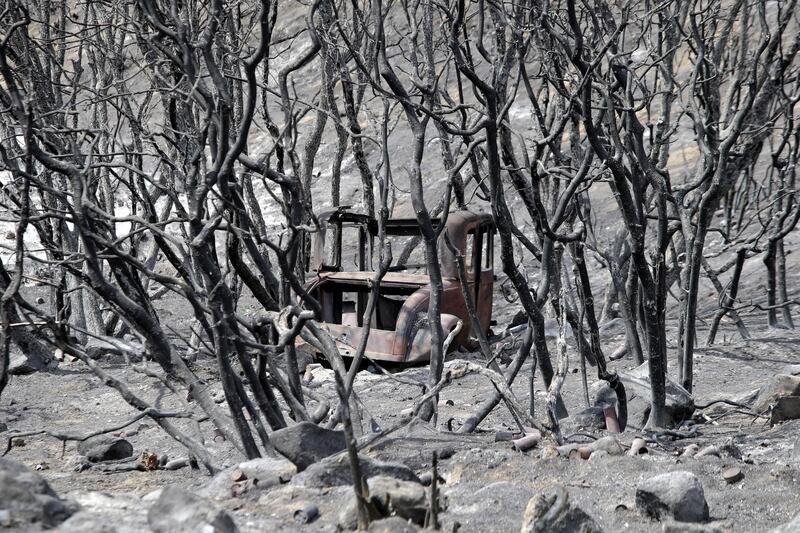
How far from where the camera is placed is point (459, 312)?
9156 mm

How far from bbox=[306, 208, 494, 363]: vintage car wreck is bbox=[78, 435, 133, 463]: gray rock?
297 centimetres

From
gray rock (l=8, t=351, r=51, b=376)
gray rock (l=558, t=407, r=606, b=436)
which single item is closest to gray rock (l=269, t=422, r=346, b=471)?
gray rock (l=558, t=407, r=606, b=436)

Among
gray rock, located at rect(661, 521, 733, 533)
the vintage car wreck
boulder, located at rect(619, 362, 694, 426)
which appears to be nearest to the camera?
gray rock, located at rect(661, 521, 733, 533)

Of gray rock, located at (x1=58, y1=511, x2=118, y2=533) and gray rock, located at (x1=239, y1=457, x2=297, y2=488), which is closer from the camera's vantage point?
gray rock, located at (x1=58, y1=511, x2=118, y2=533)

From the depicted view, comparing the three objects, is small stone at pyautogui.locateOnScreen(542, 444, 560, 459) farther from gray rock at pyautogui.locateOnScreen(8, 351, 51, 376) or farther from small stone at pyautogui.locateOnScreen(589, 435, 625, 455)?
gray rock at pyautogui.locateOnScreen(8, 351, 51, 376)

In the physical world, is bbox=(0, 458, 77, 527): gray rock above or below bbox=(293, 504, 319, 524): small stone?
above

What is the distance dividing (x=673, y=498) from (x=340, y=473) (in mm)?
1211

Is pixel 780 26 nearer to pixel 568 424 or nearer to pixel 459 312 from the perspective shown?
pixel 568 424

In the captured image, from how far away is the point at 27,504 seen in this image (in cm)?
262

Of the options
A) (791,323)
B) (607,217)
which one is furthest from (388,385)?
(607,217)

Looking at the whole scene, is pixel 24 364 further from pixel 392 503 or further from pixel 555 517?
pixel 555 517

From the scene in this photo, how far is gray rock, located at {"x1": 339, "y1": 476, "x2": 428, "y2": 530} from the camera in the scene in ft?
9.63

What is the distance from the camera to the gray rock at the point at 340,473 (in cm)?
345

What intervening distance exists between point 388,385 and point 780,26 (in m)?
4.18
